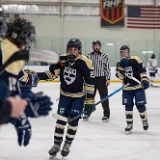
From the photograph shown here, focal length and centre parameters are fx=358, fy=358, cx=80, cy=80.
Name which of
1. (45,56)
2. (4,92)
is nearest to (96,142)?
(4,92)

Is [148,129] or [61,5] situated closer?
[148,129]

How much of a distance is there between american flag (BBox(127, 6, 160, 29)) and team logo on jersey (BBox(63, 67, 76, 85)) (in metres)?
10.1

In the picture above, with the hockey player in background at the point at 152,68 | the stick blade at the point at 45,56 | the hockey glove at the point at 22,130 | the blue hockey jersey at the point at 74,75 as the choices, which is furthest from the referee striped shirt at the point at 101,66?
the hockey player in background at the point at 152,68

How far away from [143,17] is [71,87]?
33.5ft

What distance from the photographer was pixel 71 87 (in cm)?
310

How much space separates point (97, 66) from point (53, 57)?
4059mm

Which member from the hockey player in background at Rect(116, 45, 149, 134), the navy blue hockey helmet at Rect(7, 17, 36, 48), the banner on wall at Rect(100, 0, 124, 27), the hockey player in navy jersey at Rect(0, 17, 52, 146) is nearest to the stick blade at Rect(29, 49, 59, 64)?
the hockey player in navy jersey at Rect(0, 17, 52, 146)

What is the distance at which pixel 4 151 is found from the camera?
3156mm

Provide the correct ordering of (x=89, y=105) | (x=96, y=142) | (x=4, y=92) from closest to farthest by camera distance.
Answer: (x=4, y=92), (x=89, y=105), (x=96, y=142)

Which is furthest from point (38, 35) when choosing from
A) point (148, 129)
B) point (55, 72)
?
point (55, 72)

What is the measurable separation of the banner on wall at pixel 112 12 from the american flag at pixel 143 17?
388 millimetres

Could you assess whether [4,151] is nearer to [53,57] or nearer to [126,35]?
[53,57]

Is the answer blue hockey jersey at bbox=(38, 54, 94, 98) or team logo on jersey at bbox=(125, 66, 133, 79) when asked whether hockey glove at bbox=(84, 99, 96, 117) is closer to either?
blue hockey jersey at bbox=(38, 54, 94, 98)

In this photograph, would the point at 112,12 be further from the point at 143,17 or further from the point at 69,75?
the point at 69,75
